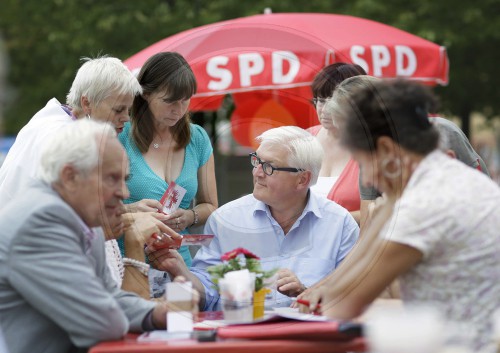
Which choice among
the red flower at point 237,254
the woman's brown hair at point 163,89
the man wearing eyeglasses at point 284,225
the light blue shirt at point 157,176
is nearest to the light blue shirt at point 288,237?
the man wearing eyeglasses at point 284,225

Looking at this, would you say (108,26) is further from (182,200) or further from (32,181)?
(32,181)

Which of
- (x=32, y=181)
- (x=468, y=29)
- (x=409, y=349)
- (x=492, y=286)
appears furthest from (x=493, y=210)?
(x=468, y=29)

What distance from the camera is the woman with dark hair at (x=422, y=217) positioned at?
9.14ft

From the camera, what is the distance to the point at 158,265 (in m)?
3.95

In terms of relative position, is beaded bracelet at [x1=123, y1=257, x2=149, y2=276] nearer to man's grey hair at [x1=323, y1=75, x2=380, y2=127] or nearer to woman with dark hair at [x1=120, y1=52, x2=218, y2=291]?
woman with dark hair at [x1=120, y1=52, x2=218, y2=291]

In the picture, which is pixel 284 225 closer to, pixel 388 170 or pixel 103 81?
pixel 103 81

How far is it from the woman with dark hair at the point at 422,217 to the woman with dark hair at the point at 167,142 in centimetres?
158

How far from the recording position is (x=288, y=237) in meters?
4.04

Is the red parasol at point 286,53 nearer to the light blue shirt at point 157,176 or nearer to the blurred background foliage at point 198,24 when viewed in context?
the light blue shirt at point 157,176

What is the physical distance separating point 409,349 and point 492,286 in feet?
2.16

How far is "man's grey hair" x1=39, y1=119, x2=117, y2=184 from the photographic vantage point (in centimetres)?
312

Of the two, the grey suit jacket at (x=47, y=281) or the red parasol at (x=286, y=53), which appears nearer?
the grey suit jacket at (x=47, y=281)

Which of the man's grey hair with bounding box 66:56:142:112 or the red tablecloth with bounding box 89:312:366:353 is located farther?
the man's grey hair with bounding box 66:56:142:112

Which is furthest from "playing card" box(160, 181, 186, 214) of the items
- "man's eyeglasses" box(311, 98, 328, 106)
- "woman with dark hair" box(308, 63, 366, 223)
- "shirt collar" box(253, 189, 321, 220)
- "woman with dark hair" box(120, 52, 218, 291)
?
"man's eyeglasses" box(311, 98, 328, 106)
